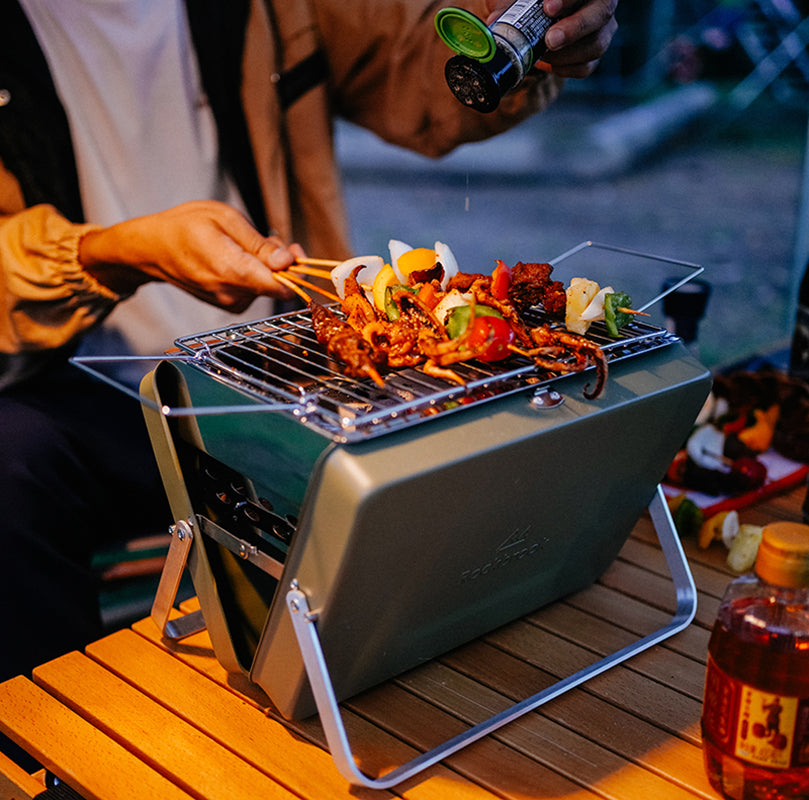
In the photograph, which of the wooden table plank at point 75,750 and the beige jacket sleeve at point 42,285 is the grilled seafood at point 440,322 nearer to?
the wooden table plank at point 75,750

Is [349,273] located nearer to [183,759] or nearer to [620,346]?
[620,346]

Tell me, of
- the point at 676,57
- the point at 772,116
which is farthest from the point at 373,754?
the point at 772,116

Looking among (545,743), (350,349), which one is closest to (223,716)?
(545,743)

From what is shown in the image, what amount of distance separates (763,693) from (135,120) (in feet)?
6.17

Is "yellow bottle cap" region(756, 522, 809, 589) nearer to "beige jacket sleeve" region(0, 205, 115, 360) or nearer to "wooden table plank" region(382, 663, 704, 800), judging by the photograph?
"wooden table plank" region(382, 663, 704, 800)

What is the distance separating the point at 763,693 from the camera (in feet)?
3.26

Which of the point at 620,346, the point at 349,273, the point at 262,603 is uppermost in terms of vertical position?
the point at 349,273

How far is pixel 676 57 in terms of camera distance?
8000mm

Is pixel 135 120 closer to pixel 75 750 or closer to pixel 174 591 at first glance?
pixel 174 591

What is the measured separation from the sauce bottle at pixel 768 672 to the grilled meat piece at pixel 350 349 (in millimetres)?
478

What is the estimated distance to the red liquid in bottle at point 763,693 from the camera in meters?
0.99

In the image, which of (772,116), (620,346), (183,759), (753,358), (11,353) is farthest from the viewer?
(772,116)

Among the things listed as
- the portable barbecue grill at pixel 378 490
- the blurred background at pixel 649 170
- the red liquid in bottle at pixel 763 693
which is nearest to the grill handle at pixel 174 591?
the portable barbecue grill at pixel 378 490

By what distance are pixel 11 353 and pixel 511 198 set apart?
637cm
